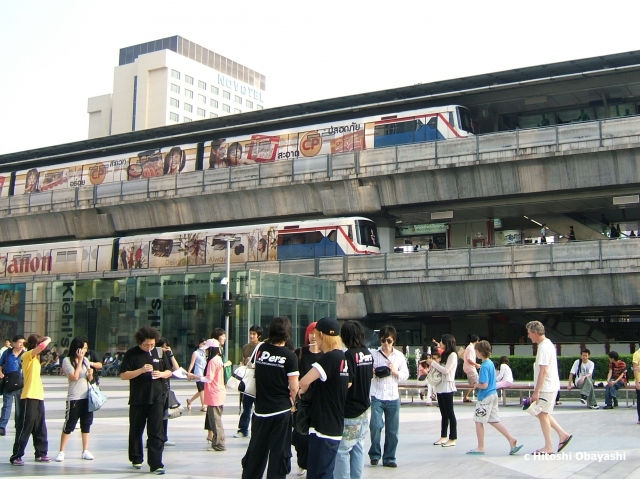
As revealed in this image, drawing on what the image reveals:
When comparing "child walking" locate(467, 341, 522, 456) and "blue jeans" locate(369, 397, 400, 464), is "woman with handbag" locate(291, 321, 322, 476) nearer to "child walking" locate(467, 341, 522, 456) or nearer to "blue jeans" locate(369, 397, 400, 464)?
"blue jeans" locate(369, 397, 400, 464)

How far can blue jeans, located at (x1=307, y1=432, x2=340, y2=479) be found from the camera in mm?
7355

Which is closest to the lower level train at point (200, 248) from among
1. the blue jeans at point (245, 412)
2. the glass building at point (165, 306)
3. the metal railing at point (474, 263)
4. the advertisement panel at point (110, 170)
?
the metal railing at point (474, 263)

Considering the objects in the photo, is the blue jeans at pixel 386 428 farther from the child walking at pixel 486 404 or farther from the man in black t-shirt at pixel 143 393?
the man in black t-shirt at pixel 143 393

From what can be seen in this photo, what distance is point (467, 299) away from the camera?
119 feet

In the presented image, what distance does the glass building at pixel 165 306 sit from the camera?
3122 centimetres

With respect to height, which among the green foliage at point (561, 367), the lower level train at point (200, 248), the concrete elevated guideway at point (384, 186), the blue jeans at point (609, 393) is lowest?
the blue jeans at point (609, 393)

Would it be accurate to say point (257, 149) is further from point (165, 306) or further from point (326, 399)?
point (326, 399)

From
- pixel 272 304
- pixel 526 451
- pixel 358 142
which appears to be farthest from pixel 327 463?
pixel 358 142

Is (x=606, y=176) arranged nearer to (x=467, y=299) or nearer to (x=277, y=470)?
(x=467, y=299)

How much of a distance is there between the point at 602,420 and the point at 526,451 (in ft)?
18.8

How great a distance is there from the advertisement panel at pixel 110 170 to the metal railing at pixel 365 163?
129 cm

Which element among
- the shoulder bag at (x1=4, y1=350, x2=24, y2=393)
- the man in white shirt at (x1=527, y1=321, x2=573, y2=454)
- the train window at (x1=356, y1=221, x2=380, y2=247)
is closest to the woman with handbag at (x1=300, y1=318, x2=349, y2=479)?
the man in white shirt at (x1=527, y1=321, x2=573, y2=454)

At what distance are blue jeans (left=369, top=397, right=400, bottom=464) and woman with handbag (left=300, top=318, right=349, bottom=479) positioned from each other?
11.1ft

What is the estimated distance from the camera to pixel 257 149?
144ft
